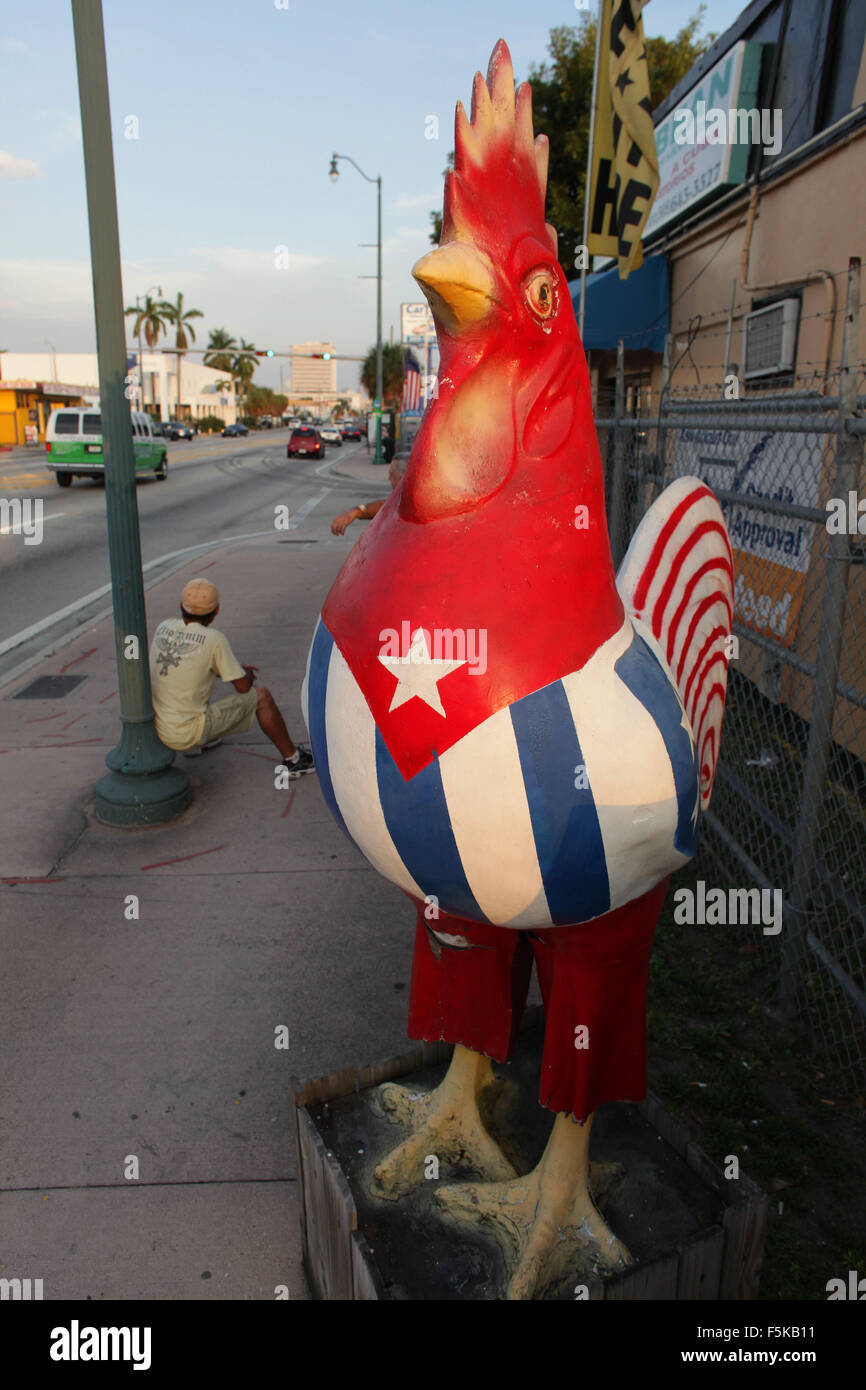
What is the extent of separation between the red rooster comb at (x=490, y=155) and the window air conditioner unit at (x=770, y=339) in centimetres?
491

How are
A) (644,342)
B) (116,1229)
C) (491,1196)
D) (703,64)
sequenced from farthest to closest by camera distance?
(644,342) < (703,64) < (116,1229) < (491,1196)

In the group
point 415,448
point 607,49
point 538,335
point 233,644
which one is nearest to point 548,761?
point 415,448

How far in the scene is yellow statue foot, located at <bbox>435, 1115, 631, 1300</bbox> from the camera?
6.60 ft

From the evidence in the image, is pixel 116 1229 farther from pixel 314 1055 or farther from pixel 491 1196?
pixel 491 1196

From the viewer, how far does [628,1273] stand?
1.89 metres

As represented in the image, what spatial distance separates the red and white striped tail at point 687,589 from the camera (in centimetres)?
212

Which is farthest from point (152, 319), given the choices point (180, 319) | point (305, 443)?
point (305, 443)

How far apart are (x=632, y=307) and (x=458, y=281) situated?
8.16 metres

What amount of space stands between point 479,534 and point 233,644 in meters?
6.80

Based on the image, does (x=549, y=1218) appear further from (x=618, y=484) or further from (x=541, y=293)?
(x=618, y=484)

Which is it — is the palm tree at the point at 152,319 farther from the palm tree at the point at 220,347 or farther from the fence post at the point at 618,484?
the fence post at the point at 618,484

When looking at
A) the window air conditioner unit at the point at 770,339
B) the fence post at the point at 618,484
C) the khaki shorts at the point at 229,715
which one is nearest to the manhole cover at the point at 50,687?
the khaki shorts at the point at 229,715

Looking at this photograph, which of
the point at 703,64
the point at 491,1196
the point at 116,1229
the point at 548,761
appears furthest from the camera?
the point at 703,64

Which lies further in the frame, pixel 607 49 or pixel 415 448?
pixel 607 49
